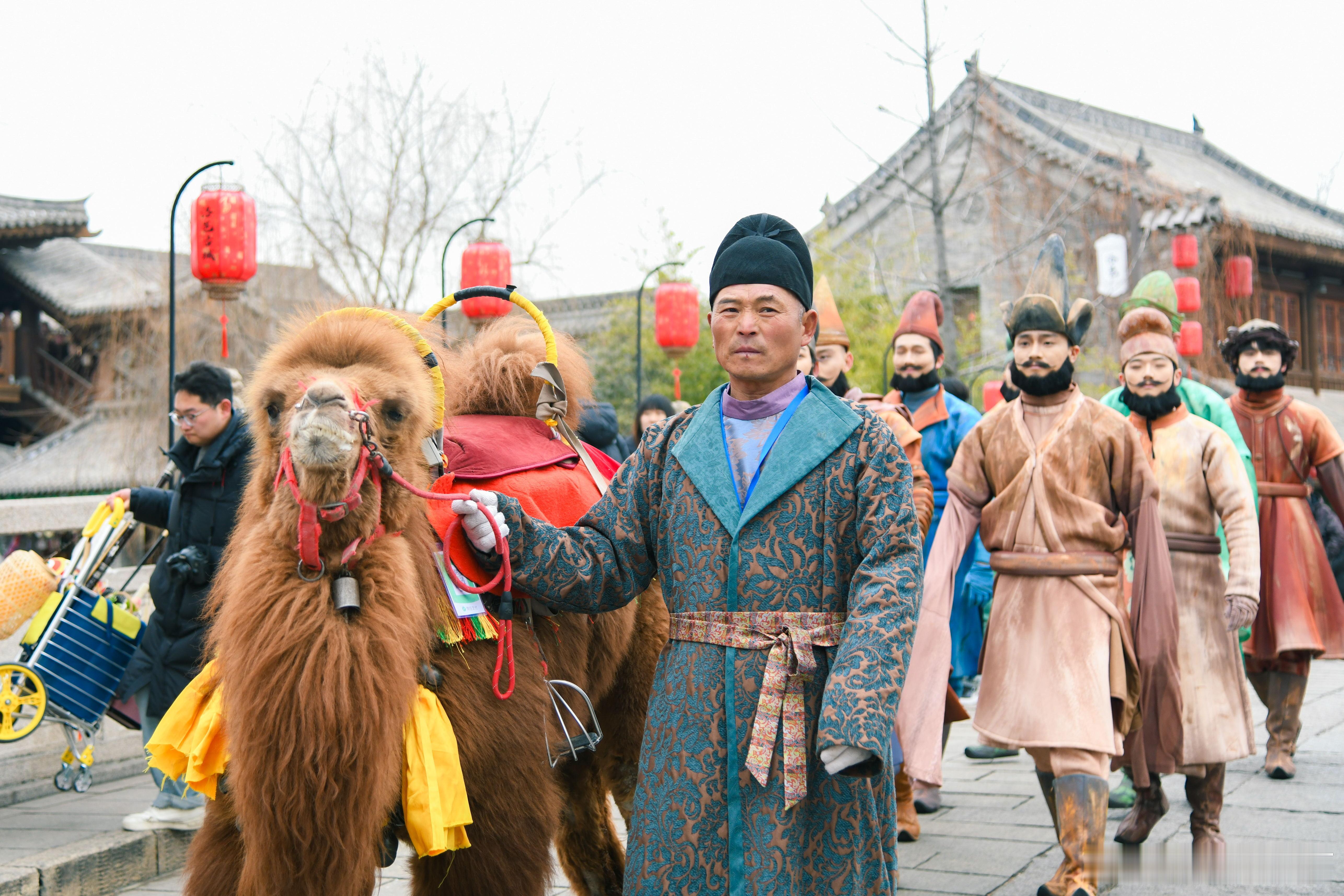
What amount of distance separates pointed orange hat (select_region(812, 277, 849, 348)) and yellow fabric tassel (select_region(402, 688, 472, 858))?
327 centimetres

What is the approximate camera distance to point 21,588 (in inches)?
197

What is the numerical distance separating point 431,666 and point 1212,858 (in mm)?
3356

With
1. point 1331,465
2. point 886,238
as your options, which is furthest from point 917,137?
point 1331,465

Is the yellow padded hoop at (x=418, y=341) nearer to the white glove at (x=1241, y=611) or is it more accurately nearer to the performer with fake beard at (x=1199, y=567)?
the performer with fake beard at (x=1199, y=567)

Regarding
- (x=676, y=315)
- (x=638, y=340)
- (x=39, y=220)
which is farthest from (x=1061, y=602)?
(x=39, y=220)

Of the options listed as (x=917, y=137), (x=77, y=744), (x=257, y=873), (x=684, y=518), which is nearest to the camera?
(x=257, y=873)

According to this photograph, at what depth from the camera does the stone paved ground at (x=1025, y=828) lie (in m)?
4.37

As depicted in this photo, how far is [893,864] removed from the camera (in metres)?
2.56

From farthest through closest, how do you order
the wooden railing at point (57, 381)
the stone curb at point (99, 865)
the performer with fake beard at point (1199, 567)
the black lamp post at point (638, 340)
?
the wooden railing at point (57, 381), the black lamp post at point (638, 340), the performer with fake beard at point (1199, 567), the stone curb at point (99, 865)

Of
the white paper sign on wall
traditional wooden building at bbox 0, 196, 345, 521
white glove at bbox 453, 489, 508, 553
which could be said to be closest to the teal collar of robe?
white glove at bbox 453, 489, 508, 553

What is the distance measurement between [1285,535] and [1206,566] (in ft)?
5.13

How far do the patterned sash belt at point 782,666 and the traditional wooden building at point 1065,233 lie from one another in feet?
39.3

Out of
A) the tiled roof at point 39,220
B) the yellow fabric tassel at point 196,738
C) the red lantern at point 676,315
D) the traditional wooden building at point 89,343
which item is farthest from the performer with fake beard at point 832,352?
the tiled roof at point 39,220

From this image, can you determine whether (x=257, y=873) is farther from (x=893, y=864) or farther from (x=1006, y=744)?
(x=1006, y=744)
